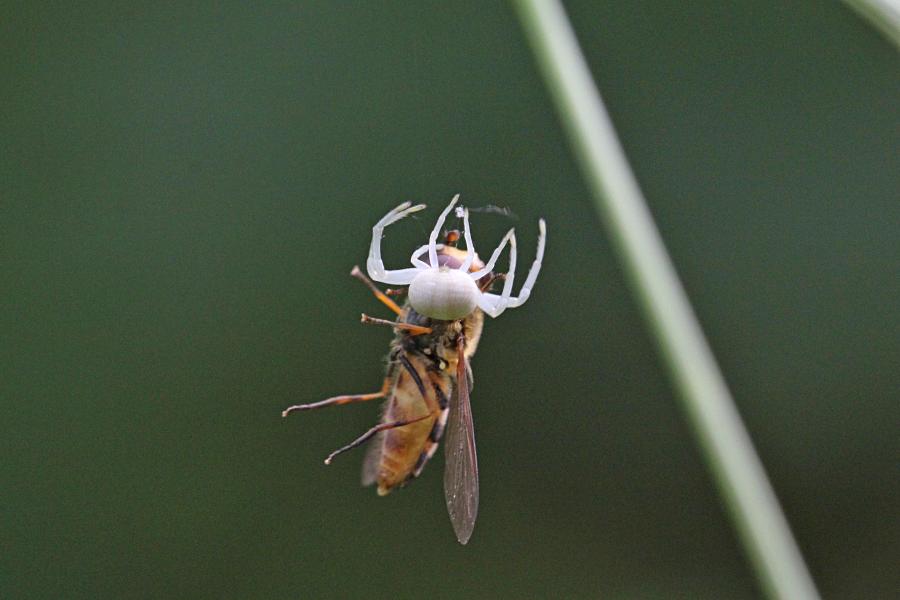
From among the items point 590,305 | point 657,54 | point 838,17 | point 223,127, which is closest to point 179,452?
point 223,127

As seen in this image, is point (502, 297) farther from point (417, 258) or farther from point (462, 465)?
point (462, 465)

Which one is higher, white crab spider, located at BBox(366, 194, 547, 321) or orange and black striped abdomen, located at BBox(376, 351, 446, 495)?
white crab spider, located at BBox(366, 194, 547, 321)

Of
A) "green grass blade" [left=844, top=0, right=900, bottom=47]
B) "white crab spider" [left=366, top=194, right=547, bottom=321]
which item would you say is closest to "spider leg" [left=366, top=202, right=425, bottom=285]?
"white crab spider" [left=366, top=194, right=547, bottom=321]

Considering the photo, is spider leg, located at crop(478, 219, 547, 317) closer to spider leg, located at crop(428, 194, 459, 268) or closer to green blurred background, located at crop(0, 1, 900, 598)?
spider leg, located at crop(428, 194, 459, 268)

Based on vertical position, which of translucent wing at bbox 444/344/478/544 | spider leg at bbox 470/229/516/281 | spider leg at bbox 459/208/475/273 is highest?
spider leg at bbox 459/208/475/273

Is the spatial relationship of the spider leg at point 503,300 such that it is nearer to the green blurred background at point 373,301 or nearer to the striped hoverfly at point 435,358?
the striped hoverfly at point 435,358

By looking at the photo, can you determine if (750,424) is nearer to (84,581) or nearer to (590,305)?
(590,305)

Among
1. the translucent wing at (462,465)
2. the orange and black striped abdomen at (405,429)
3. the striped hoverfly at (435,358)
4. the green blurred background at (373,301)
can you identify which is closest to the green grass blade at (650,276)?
the striped hoverfly at (435,358)
